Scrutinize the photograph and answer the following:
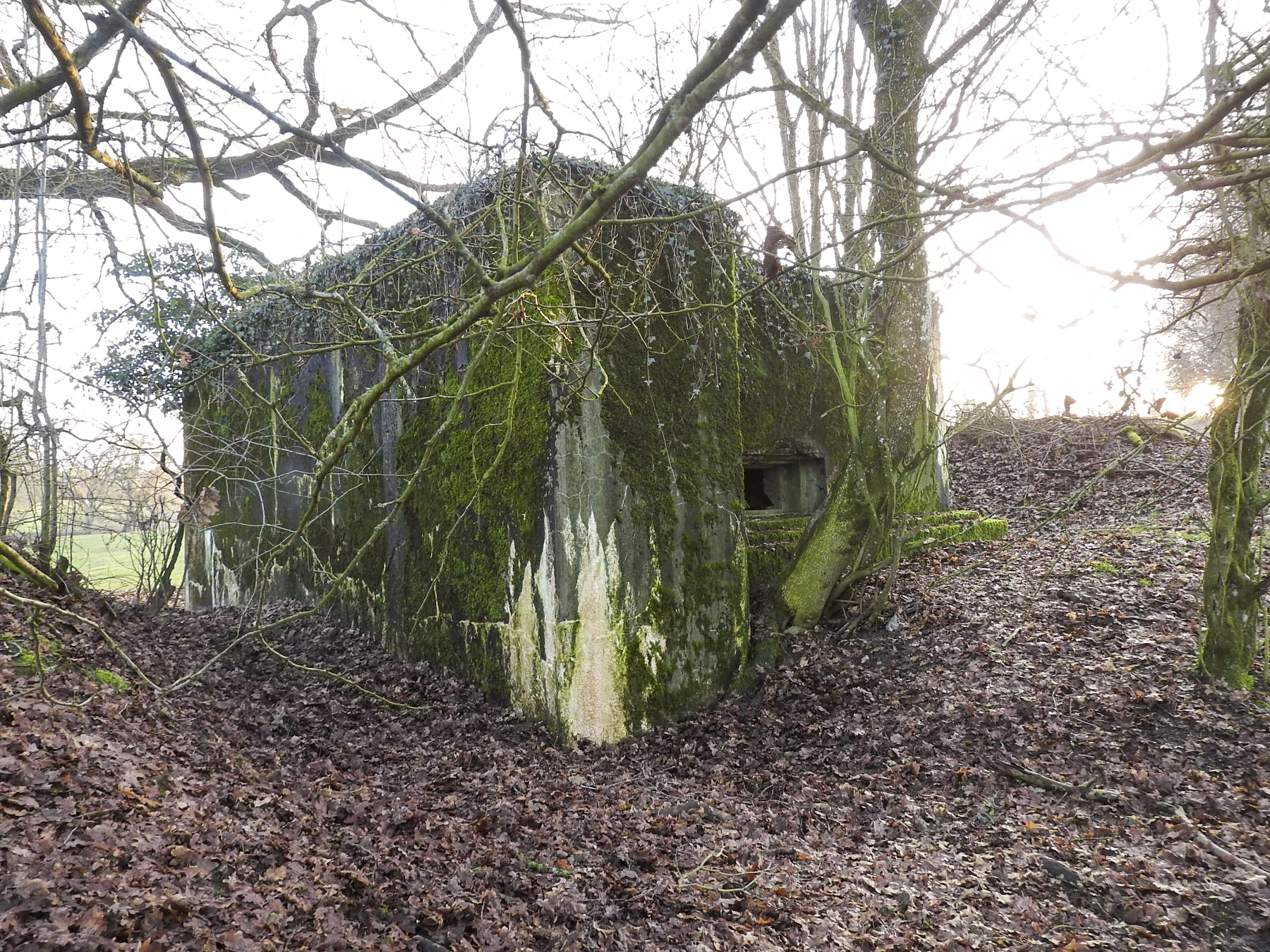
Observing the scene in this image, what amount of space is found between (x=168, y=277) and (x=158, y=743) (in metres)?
6.07

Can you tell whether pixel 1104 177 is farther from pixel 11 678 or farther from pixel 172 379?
pixel 172 379

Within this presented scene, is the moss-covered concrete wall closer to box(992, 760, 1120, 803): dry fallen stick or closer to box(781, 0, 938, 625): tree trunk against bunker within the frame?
box(781, 0, 938, 625): tree trunk against bunker

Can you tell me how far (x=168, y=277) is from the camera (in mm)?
8305

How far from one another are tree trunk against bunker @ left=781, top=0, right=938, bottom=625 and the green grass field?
17.8 ft

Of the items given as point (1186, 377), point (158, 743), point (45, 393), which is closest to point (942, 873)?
point (158, 743)

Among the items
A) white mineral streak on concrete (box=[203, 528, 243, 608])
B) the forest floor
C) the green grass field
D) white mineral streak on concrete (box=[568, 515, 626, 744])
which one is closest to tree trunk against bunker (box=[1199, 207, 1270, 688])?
the forest floor

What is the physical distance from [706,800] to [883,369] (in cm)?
381

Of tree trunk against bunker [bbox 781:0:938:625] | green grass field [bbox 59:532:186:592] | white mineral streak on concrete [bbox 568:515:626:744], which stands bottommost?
white mineral streak on concrete [bbox 568:515:626:744]

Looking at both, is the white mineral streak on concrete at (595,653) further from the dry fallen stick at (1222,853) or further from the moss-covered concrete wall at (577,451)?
the dry fallen stick at (1222,853)

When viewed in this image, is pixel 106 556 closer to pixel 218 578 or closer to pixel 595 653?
pixel 218 578

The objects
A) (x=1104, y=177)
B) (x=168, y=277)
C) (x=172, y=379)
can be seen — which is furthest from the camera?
(x=172, y=379)

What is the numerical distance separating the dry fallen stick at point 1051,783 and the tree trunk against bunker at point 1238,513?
1.26 metres

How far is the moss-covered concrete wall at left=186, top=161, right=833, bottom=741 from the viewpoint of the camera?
5125mm

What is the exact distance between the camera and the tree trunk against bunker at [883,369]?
598 centimetres
